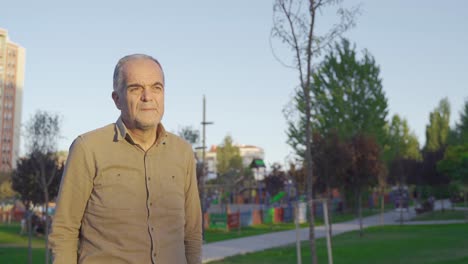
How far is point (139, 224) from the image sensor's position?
7.71 ft

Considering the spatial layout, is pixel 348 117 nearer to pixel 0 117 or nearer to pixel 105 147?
pixel 105 147

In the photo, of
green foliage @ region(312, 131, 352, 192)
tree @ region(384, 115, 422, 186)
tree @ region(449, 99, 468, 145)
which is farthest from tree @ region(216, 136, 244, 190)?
green foliage @ region(312, 131, 352, 192)

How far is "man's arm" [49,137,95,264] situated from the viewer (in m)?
2.32

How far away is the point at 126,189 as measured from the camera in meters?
2.38

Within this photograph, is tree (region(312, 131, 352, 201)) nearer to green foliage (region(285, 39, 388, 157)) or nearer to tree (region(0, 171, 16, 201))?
green foliage (region(285, 39, 388, 157))

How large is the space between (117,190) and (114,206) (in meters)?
0.07

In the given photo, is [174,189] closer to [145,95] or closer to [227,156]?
[145,95]

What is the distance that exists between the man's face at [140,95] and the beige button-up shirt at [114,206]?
83 mm

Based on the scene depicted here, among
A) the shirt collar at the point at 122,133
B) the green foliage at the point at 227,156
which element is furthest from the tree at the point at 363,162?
the green foliage at the point at 227,156

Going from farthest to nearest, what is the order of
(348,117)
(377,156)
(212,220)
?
(348,117), (212,220), (377,156)

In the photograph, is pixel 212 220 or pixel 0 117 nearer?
pixel 212 220

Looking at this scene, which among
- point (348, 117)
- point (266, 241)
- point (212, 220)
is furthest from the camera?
point (348, 117)

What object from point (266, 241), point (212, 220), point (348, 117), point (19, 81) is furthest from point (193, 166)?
point (19, 81)

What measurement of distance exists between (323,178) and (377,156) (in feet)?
10.9
